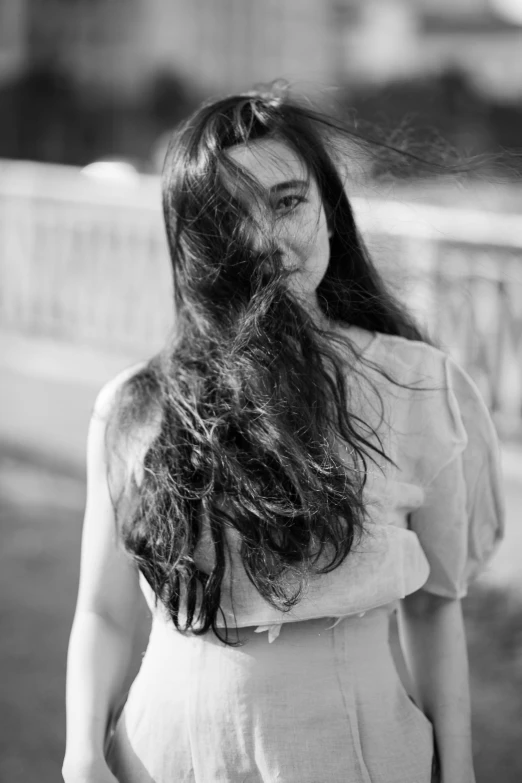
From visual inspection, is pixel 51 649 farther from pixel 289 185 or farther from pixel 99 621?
pixel 289 185

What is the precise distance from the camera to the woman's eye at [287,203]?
1437mm

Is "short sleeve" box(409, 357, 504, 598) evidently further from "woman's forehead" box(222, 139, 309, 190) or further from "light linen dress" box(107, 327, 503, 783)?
"woman's forehead" box(222, 139, 309, 190)

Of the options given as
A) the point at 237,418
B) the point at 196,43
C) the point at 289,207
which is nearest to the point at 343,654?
the point at 237,418

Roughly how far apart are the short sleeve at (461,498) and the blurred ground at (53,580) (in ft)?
6.23

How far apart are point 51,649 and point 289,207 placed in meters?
3.19

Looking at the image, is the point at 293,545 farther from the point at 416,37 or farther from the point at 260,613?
the point at 416,37

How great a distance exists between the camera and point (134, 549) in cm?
149

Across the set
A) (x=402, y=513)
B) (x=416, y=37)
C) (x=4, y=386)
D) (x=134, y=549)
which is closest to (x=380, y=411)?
(x=402, y=513)

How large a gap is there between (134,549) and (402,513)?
0.41 m

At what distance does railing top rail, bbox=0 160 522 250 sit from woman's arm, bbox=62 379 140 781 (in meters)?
2.06

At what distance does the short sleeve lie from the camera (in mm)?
1521

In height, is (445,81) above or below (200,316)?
below

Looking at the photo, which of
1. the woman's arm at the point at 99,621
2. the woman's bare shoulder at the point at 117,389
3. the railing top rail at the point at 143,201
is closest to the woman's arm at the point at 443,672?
the woman's arm at the point at 99,621

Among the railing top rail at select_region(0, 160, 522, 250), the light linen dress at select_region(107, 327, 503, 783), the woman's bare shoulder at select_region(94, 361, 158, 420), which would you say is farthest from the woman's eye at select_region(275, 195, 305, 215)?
the railing top rail at select_region(0, 160, 522, 250)
